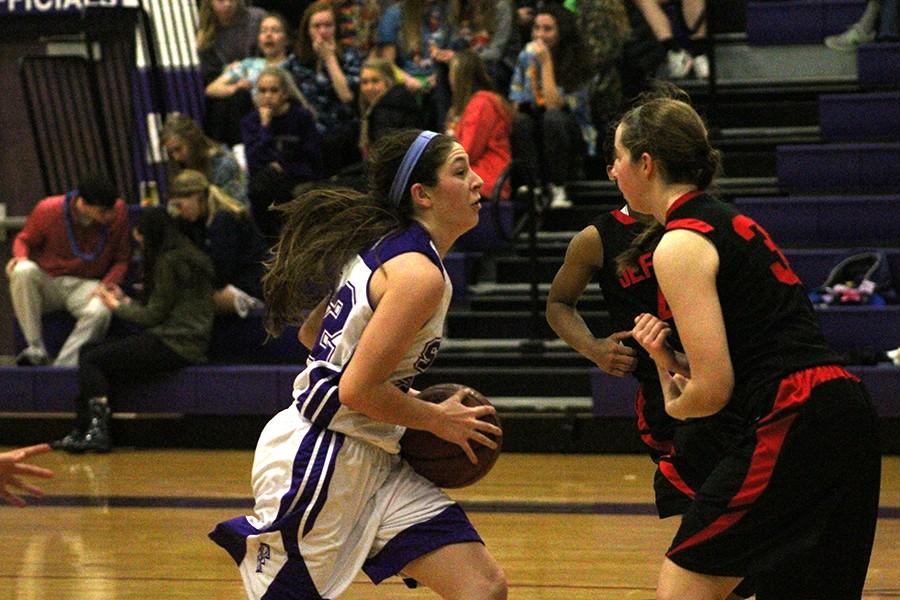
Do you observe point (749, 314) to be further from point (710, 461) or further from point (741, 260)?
point (710, 461)

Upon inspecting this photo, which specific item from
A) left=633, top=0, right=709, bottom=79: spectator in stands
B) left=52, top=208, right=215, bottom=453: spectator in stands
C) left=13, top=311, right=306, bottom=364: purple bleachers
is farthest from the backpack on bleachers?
left=52, top=208, right=215, bottom=453: spectator in stands

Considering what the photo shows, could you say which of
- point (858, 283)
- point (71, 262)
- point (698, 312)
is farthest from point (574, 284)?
point (71, 262)

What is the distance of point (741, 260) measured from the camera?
284 cm

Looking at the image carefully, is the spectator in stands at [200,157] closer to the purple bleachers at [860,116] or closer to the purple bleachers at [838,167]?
the purple bleachers at [838,167]

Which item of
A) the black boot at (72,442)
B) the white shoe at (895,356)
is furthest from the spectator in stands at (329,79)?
the white shoe at (895,356)

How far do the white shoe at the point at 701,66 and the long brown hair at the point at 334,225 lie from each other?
260 inches

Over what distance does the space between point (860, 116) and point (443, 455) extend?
6303 mm

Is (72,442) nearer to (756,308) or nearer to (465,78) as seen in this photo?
(465,78)

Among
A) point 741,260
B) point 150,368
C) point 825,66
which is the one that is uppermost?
point 741,260

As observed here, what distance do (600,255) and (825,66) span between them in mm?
6281

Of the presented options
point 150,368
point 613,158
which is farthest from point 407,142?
point 150,368

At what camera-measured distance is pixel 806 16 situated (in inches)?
380

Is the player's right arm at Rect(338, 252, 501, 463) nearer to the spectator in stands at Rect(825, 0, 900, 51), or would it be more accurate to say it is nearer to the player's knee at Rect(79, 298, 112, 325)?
the player's knee at Rect(79, 298, 112, 325)

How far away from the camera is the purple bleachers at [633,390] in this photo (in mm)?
7125
